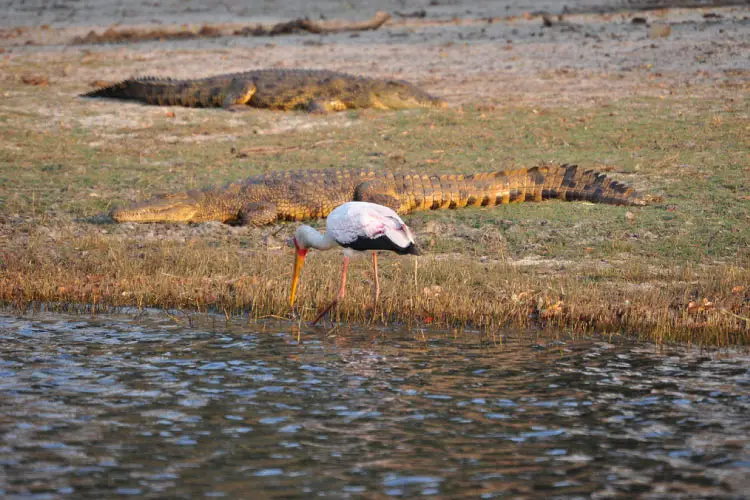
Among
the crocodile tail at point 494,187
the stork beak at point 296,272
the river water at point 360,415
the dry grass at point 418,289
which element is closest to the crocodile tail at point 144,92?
the crocodile tail at point 494,187

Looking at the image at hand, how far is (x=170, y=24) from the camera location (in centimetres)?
2431

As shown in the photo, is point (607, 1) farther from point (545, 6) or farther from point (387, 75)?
point (387, 75)

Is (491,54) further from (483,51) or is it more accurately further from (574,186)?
(574,186)

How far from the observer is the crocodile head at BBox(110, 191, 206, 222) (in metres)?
9.38

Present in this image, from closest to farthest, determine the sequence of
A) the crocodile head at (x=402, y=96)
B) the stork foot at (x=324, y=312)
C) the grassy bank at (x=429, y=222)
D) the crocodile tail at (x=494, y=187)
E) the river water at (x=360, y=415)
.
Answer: the river water at (x=360, y=415) → the stork foot at (x=324, y=312) → the grassy bank at (x=429, y=222) → the crocodile tail at (x=494, y=187) → the crocodile head at (x=402, y=96)

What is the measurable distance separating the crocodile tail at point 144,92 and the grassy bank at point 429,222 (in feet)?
1.61

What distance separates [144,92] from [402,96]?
13.7ft

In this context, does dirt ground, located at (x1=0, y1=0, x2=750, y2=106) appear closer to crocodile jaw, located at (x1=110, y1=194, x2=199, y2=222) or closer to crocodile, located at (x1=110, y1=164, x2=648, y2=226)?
crocodile, located at (x1=110, y1=164, x2=648, y2=226)

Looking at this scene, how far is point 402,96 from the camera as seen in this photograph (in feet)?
50.5

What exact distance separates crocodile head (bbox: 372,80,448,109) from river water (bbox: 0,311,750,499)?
29.4 feet

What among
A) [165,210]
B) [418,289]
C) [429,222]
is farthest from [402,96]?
[418,289]

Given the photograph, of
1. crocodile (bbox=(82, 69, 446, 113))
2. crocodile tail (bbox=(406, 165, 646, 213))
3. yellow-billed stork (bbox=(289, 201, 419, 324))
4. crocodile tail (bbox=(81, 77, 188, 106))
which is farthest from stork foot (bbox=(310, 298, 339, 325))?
crocodile tail (bbox=(81, 77, 188, 106))

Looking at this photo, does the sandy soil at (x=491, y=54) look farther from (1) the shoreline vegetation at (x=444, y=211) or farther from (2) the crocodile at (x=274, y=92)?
(2) the crocodile at (x=274, y=92)

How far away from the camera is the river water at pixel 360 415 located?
4.08 metres
